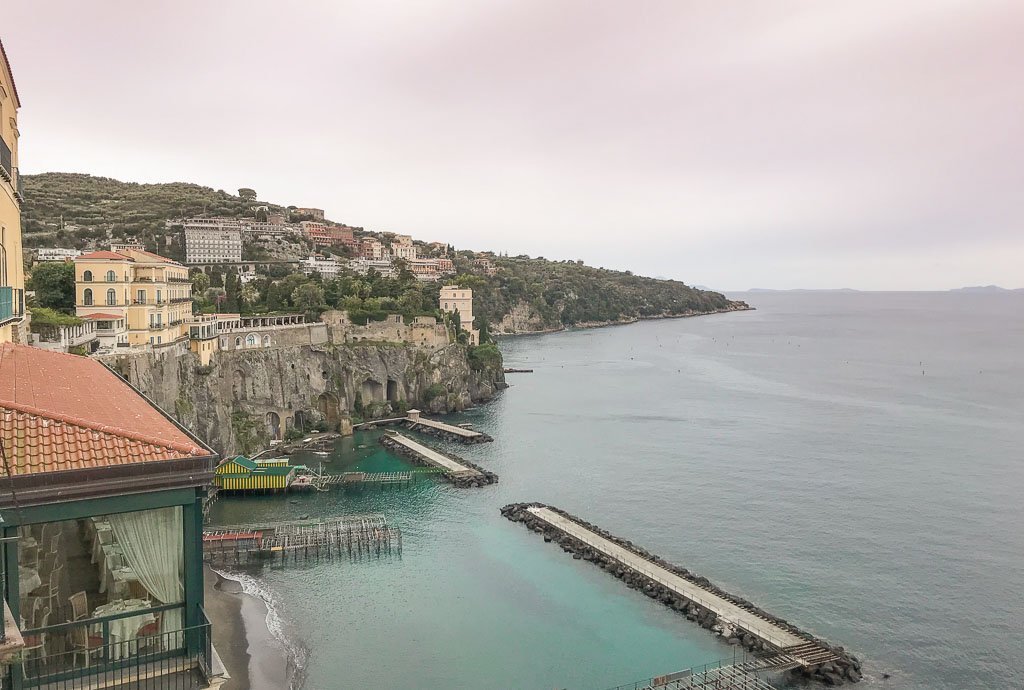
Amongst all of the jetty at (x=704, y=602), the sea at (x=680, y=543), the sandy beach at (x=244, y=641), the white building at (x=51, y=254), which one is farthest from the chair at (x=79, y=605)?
the white building at (x=51, y=254)

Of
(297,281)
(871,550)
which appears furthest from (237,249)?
(871,550)

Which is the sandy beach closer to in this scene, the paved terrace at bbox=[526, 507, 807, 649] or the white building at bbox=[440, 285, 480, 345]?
the paved terrace at bbox=[526, 507, 807, 649]

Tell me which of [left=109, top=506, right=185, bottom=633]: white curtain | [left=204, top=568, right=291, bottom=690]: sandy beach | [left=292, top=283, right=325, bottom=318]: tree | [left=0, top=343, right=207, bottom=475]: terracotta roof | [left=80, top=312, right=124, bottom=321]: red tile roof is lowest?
[left=204, top=568, right=291, bottom=690]: sandy beach

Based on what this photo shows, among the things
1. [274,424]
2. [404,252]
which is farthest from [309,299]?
[404,252]

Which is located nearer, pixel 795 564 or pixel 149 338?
pixel 795 564

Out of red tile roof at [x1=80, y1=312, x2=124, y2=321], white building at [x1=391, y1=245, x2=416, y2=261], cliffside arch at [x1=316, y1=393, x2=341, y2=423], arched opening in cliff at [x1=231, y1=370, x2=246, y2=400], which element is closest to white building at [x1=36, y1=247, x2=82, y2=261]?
arched opening in cliff at [x1=231, y1=370, x2=246, y2=400]

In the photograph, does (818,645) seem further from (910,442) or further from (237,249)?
(237,249)
